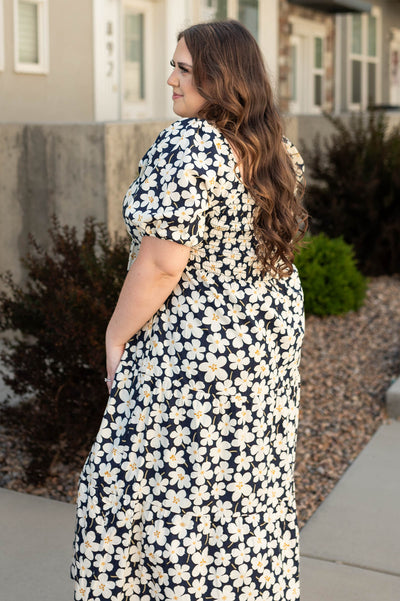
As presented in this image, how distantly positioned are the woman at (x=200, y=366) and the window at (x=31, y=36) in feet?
22.8

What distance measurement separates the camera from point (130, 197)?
2219 millimetres

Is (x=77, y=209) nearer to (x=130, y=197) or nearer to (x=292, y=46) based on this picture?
(x=130, y=197)

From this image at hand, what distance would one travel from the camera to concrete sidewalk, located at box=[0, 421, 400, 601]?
3.17m

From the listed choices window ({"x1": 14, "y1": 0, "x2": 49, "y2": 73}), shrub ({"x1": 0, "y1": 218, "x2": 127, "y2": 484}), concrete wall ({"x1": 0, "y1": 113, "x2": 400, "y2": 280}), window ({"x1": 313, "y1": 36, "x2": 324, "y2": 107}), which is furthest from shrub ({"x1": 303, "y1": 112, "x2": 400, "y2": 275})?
window ({"x1": 313, "y1": 36, "x2": 324, "y2": 107})

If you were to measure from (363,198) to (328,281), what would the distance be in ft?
5.90

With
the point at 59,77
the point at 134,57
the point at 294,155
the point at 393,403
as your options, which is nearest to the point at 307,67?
the point at 134,57

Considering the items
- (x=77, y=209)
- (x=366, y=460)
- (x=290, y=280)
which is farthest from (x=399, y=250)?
(x=290, y=280)

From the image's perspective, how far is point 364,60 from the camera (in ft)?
57.7

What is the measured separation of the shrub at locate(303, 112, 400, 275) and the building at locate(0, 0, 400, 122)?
1.68 meters

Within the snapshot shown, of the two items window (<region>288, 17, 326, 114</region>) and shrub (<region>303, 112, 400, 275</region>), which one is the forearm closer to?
shrub (<region>303, 112, 400, 275</region>)

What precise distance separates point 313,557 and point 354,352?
3.10 meters

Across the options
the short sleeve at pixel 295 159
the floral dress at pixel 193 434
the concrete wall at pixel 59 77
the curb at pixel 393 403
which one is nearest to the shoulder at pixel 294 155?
the short sleeve at pixel 295 159

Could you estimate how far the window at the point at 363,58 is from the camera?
17.1 meters

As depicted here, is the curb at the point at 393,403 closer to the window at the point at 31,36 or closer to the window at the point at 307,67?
the window at the point at 31,36
